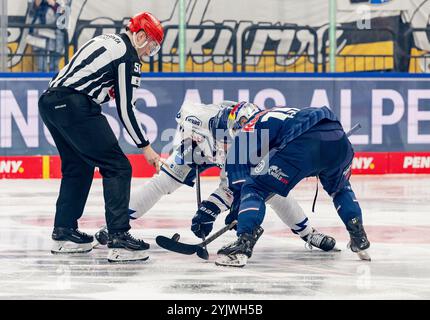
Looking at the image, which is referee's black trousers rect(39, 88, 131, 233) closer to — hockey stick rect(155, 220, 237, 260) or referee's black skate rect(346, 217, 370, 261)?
hockey stick rect(155, 220, 237, 260)

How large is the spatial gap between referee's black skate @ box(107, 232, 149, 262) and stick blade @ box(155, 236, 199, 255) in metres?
0.24

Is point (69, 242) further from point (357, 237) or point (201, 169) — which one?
point (357, 237)

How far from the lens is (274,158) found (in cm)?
709

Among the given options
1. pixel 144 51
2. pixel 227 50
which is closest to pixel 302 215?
pixel 144 51

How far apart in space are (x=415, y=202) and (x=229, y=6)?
3.98 metres

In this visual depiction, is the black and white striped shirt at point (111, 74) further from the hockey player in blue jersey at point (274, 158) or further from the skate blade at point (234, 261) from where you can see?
the skate blade at point (234, 261)

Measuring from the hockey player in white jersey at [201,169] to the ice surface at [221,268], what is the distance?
0.60ft

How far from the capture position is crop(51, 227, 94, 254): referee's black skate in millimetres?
7961

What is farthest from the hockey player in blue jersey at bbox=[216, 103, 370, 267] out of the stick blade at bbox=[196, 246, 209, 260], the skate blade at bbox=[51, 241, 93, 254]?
the skate blade at bbox=[51, 241, 93, 254]

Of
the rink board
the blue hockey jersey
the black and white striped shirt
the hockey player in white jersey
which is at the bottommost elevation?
the rink board

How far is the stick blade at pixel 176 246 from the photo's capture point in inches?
302

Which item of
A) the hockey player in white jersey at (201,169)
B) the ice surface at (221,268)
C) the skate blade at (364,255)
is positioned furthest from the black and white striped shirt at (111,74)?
the skate blade at (364,255)
